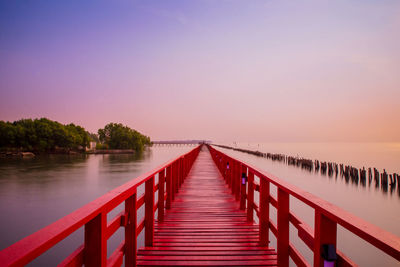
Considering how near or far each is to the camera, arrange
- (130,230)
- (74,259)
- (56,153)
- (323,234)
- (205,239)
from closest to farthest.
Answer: (74,259) < (323,234) < (130,230) < (205,239) < (56,153)

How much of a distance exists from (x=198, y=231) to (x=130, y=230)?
1698mm

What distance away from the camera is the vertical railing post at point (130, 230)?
89.8 inches

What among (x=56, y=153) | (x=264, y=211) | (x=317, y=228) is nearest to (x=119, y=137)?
(x=56, y=153)

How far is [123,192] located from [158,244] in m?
1.66

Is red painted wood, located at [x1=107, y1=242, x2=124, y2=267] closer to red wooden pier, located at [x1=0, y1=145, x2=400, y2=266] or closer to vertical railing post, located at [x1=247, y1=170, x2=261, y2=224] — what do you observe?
red wooden pier, located at [x1=0, y1=145, x2=400, y2=266]

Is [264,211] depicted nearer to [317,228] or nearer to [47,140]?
[317,228]

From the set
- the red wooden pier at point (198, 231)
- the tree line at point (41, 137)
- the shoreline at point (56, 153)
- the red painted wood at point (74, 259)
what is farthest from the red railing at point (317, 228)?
the tree line at point (41, 137)

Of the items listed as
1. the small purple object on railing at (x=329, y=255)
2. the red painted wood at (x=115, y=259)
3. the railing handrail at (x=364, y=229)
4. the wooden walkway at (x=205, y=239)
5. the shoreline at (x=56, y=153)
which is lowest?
the shoreline at (x=56, y=153)

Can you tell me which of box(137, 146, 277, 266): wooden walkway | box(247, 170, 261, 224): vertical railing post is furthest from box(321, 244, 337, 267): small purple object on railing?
box(247, 170, 261, 224): vertical railing post

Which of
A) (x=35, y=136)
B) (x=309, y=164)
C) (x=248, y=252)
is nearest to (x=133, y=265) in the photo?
(x=248, y=252)

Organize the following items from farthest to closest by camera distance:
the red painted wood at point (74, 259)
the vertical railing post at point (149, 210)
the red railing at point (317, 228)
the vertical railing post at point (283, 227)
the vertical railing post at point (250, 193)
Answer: the vertical railing post at point (250, 193) < the vertical railing post at point (149, 210) < the vertical railing post at point (283, 227) < the red painted wood at point (74, 259) < the red railing at point (317, 228)

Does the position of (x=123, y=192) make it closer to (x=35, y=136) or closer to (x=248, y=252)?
(x=248, y=252)

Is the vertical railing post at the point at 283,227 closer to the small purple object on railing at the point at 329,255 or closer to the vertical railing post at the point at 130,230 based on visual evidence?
the small purple object on railing at the point at 329,255

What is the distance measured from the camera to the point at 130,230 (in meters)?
2.35
